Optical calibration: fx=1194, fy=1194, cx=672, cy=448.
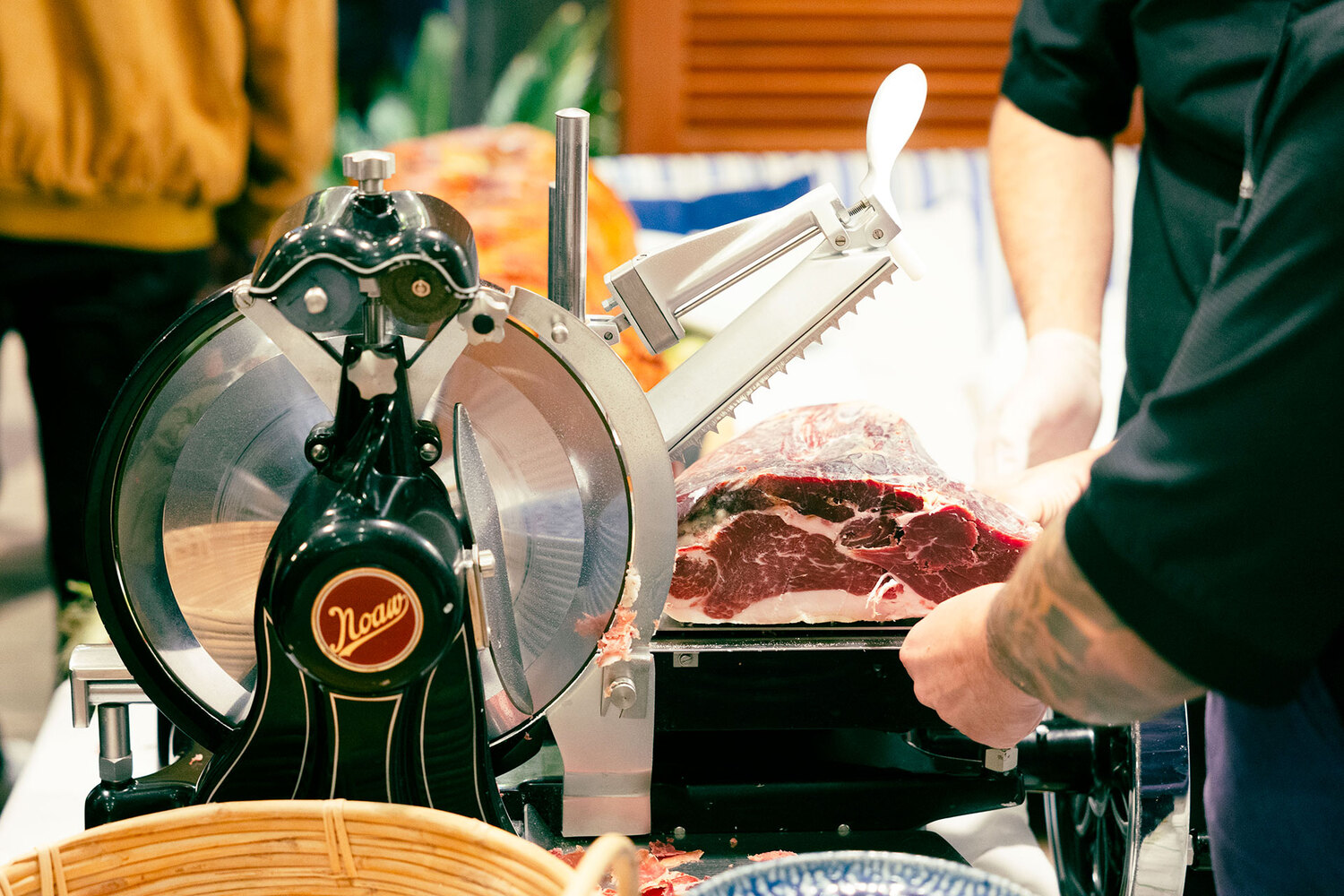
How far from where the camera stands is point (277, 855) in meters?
0.80

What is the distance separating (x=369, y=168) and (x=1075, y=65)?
128 cm

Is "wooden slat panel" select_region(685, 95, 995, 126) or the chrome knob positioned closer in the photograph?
the chrome knob

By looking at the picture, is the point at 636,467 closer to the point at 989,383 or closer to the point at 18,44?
the point at 18,44

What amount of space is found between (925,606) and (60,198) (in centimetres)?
196

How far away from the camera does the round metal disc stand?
856 mm

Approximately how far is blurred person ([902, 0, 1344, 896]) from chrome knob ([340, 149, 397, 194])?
1.56 ft

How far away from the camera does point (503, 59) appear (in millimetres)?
4547

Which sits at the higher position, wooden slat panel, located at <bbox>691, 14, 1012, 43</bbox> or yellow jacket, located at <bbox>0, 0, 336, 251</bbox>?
wooden slat panel, located at <bbox>691, 14, 1012, 43</bbox>

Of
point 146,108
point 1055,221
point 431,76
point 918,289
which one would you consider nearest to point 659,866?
point 1055,221

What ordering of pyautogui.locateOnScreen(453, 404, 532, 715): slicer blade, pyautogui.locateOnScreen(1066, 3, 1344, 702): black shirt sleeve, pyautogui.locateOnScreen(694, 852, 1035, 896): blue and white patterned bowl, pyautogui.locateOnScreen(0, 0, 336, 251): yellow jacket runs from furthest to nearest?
pyautogui.locateOnScreen(0, 0, 336, 251): yellow jacket → pyautogui.locateOnScreen(453, 404, 532, 715): slicer blade → pyautogui.locateOnScreen(694, 852, 1035, 896): blue and white patterned bowl → pyautogui.locateOnScreen(1066, 3, 1344, 702): black shirt sleeve

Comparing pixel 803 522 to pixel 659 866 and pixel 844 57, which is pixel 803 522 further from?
pixel 844 57

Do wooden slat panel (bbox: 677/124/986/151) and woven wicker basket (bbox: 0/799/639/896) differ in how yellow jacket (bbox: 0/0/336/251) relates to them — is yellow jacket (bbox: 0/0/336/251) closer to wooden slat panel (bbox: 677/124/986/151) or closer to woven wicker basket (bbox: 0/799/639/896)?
wooden slat panel (bbox: 677/124/986/151)

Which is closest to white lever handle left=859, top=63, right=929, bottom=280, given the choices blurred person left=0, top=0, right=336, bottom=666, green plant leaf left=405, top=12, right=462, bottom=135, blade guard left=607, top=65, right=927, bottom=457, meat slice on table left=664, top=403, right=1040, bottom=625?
blade guard left=607, top=65, right=927, bottom=457

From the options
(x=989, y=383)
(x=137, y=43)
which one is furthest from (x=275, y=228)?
(x=989, y=383)
